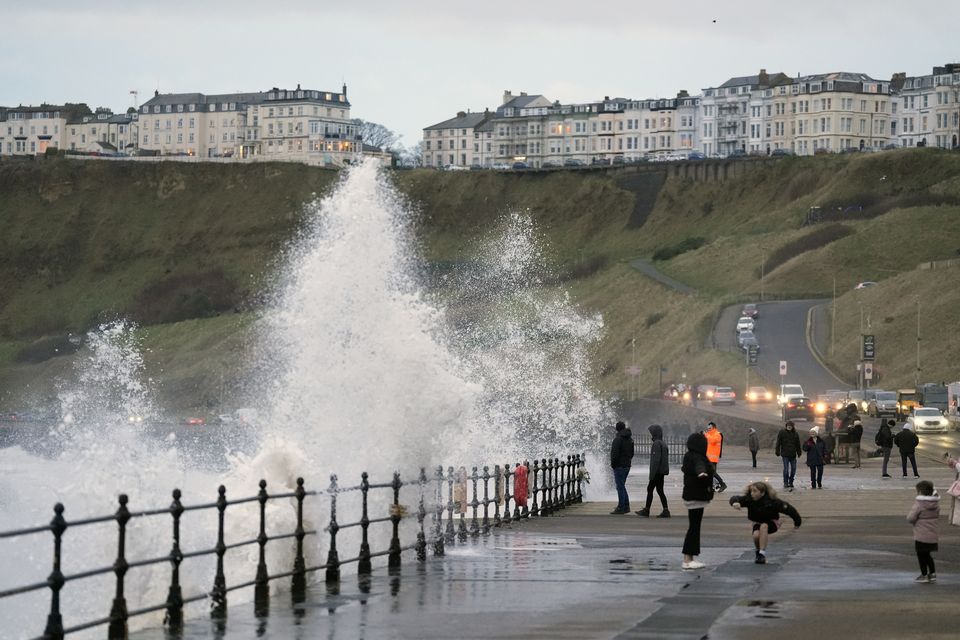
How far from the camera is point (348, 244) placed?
30.7 m

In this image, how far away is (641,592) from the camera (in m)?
16.1

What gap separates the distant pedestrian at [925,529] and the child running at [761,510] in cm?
177

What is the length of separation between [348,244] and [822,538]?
36.4ft

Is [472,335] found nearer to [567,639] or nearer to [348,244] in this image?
[348,244]

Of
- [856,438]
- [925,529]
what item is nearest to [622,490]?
[925,529]

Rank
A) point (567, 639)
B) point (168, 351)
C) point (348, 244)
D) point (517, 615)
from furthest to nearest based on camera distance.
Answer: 1. point (168, 351)
2. point (348, 244)
3. point (517, 615)
4. point (567, 639)

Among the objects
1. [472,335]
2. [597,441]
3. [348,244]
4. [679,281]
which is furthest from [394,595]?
[679,281]

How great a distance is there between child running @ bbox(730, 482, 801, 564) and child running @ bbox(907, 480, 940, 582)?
1773 millimetres

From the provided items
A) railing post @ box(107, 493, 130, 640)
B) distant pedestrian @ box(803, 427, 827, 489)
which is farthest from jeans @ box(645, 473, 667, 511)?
railing post @ box(107, 493, 130, 640)

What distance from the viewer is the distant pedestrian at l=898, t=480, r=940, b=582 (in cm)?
1694

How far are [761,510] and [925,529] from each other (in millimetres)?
2149

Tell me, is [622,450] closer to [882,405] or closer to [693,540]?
[693,540]

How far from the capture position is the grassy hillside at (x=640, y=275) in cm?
10481

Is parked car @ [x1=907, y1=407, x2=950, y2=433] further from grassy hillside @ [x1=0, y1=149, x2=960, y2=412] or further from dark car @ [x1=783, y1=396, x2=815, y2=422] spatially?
grassy hillside @ [x1=0, y1=149, x2=960, y2=412]
